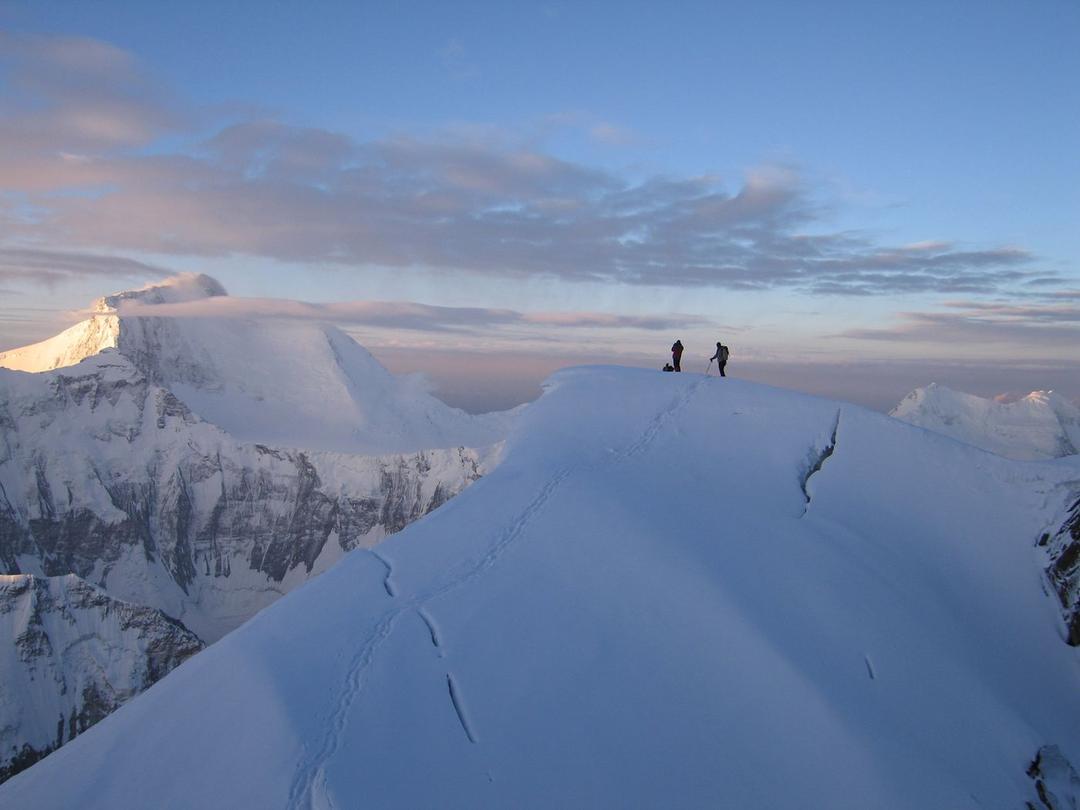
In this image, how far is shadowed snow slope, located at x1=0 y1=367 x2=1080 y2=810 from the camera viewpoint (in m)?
10.5

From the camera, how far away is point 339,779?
32.4 ft

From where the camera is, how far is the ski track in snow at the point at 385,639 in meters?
9.95

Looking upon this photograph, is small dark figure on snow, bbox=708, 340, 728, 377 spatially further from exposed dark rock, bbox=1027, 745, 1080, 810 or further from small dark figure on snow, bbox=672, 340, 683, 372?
exposed dark rock, bbox=1027, 745, 1080, 810

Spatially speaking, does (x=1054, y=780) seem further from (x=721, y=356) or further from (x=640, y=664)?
(x=721, y=356)

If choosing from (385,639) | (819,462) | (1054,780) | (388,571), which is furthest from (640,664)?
(819,462)

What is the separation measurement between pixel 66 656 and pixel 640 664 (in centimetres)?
18218

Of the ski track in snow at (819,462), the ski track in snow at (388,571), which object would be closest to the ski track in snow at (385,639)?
the ski track in snow at (388,571)

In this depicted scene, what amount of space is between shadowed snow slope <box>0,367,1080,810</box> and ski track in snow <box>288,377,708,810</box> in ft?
0.17

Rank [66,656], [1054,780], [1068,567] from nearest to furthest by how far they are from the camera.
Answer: [1054,780]
[1068,567]
[66,656]

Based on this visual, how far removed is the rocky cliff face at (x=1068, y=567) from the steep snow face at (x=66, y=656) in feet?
571

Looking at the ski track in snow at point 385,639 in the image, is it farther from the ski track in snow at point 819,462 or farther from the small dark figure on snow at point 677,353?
the small dark figure on snow at point 677,353

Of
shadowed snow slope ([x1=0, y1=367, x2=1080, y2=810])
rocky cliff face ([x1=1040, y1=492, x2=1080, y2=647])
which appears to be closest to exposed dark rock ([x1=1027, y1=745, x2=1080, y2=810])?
shadowed snow slope ([x1=0, y1=367, x2=1080, y2=810])

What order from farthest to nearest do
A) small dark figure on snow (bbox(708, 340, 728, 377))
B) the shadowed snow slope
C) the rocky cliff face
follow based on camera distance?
small dark figure on snow (bbox(708, 340, 728, 377)), the rocky cliff face, the shadowed snow slope

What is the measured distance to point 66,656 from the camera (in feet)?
495
